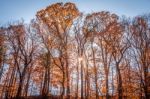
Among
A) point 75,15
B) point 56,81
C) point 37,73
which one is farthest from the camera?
point 37,73

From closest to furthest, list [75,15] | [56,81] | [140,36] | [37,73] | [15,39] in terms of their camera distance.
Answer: [140,36], [75,15], [15,39], [56,81], [37,73]

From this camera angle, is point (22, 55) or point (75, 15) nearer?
point (75, 15)

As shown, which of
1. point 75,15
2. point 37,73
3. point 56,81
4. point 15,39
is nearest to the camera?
point 75,15

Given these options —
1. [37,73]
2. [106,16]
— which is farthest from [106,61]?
[37,73]

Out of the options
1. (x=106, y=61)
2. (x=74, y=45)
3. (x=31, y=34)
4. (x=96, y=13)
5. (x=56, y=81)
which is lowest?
(x=56, y=81)

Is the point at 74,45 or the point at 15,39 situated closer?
the point at 74,45

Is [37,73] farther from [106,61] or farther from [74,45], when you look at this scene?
[106,61]

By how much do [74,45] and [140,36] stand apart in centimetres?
895

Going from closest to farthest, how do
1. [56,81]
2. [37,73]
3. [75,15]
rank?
[75,15], [56,81], [37,73]

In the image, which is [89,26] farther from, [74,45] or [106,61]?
[106,61]

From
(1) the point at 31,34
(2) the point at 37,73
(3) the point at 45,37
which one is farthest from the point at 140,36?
(2) the point at 37,73

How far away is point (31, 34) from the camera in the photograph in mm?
28750

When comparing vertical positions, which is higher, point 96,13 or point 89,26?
point 96,13

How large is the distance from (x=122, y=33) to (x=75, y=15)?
679 centimetres
